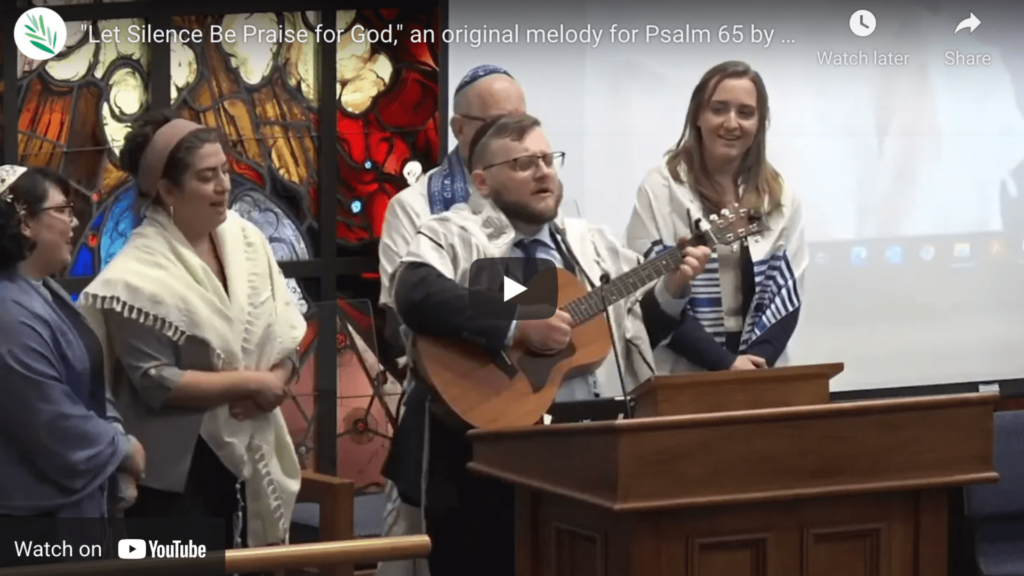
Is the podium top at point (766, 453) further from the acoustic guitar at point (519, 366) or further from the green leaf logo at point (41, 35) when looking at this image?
the green leaf logo at point (41, 35)

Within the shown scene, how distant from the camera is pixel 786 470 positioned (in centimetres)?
355

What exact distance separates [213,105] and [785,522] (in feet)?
5.71

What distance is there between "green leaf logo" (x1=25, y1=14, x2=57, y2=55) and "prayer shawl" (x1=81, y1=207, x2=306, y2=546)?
19.5 inches

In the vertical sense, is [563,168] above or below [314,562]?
above

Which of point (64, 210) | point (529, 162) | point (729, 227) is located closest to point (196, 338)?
point (64, 210)

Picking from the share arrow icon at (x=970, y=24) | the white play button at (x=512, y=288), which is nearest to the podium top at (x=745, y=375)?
the white play button at (x=512, y=288)

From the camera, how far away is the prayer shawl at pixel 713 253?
4766 mm

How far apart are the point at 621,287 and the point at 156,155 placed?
4.22 ft

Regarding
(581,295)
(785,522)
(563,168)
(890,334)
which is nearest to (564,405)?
(581,295)

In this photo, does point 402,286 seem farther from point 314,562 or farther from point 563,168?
point 314,562

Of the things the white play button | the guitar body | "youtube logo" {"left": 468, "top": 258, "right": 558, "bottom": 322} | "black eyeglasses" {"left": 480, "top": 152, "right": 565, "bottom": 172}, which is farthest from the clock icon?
the guitar body

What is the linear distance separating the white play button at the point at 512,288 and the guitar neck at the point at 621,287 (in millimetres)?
125

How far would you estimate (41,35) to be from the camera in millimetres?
4004

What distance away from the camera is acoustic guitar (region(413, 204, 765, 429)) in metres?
4.30
